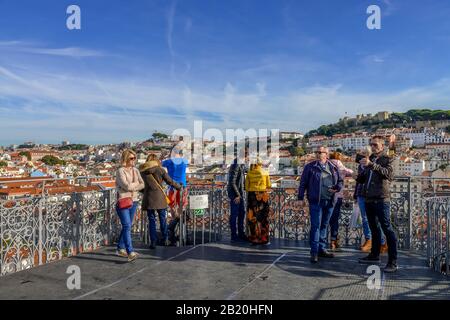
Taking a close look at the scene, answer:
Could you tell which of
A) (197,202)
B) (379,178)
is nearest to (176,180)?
(197,202)

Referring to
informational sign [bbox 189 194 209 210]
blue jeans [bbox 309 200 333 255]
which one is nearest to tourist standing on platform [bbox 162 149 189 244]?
informational sign [bbox 189 194 209 210]

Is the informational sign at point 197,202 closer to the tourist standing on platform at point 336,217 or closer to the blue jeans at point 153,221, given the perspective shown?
the blue jeans at point 153,221

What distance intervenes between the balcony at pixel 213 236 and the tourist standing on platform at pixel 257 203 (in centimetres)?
33

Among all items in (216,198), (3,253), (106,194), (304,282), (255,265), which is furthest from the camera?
(216,198)

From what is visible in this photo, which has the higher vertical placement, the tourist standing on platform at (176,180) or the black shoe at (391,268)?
the tourist standing on platform at (176,180)

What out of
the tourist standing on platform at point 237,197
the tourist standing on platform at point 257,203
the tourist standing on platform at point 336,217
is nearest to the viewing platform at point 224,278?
the tourist standing on platform at point 336,217

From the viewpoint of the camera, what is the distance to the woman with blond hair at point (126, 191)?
5289 mm

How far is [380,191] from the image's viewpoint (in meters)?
4.81

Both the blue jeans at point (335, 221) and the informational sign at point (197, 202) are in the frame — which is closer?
the informational sign at point (197, 202)

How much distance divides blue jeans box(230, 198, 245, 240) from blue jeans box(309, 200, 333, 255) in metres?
1.65

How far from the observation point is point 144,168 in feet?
19.4
